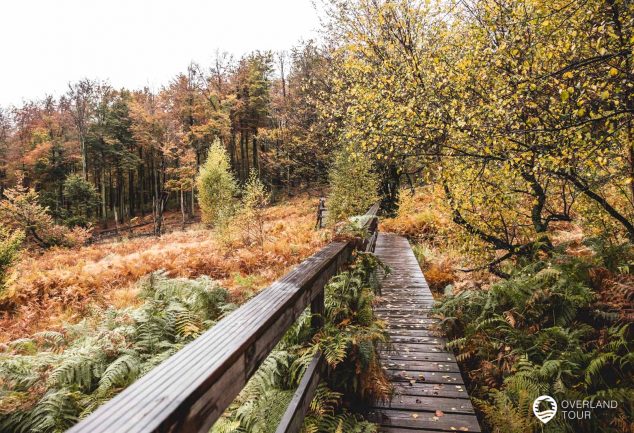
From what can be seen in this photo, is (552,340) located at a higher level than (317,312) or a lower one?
lower

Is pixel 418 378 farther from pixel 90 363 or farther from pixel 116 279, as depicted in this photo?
pixel 116 279

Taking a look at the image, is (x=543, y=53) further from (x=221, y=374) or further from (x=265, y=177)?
(x=265, y=177)

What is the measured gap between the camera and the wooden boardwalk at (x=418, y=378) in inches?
121

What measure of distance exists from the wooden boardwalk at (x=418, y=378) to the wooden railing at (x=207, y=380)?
141 centimetres

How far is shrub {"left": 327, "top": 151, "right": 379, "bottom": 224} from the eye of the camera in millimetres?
15062

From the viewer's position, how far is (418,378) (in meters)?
3.79

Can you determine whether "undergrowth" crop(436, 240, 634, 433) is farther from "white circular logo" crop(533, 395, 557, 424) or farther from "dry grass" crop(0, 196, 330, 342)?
"dry grass" crop(0, 196, 330, 342)

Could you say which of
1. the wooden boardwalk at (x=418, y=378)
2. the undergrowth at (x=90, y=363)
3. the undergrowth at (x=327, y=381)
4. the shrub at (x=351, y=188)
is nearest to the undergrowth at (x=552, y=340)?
the wooden boardwalk at (x=418, y=378)

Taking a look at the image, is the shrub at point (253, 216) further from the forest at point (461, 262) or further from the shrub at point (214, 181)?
the shrub at point (214, 181)

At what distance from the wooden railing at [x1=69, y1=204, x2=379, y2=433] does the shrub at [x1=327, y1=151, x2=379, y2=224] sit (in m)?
12.9

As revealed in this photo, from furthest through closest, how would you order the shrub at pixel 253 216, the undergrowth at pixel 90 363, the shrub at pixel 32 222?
1. the shrub at pixel 32 222
2. the shrub at pixel 253 216
3. the undergrowth at pixel 90 363

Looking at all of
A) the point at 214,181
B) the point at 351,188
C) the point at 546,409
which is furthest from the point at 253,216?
the point at 214,181

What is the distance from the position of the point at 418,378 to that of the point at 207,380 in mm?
3317

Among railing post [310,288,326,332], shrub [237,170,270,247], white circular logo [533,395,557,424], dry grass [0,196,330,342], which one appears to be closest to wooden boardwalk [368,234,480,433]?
white circular logo [533,395,557,424]
